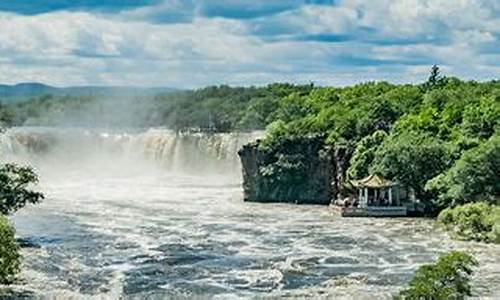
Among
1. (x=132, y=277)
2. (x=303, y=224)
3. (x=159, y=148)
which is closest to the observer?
(x=132, y=277)

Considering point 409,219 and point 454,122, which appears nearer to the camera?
point 409,219

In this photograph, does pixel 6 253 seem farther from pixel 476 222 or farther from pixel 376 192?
pixel 376 192

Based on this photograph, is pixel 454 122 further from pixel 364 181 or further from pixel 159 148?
pixel 159 148

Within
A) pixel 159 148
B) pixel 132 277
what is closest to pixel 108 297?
pixel 132 277

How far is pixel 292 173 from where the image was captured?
7481 cm

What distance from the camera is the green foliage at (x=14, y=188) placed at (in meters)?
50.2

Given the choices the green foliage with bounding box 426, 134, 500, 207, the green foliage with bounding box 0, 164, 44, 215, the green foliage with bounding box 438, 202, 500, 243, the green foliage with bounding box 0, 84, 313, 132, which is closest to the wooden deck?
the green foliage with bounding box 426, 134, 500, 207

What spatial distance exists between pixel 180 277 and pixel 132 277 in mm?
1930

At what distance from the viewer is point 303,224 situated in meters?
60.6

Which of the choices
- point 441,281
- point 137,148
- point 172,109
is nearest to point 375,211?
point 441,281

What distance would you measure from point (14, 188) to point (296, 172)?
91.4 ft

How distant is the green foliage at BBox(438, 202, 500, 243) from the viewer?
171 feet

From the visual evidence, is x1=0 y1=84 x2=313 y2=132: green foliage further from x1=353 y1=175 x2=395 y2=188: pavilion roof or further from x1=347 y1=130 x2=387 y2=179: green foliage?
x1=353 y1=175 x2=395 y2=188: pavilion roof

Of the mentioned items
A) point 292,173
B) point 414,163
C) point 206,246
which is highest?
point 414,163
